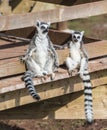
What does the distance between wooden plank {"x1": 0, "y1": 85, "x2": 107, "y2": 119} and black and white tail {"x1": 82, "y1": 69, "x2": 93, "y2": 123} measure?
46 cm

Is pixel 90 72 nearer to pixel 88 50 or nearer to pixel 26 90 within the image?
pixel 88 50

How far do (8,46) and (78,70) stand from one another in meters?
1.14

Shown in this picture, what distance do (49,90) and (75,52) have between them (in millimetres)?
523

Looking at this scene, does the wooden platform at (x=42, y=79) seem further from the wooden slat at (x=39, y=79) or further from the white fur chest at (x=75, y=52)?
the white fur chest at (x=75, y=52)

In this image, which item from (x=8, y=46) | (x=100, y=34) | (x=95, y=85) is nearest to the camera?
(x=95, y=85)

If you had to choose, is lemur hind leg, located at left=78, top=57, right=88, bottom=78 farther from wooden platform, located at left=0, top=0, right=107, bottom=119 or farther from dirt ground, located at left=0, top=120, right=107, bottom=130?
dirt ground, located at left=0, top=120, right=107, bottom=130

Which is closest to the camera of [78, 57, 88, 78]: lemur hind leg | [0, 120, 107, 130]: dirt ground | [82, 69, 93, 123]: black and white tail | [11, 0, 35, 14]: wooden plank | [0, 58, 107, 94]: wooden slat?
[0, 58, 107, 94]: wooden slat

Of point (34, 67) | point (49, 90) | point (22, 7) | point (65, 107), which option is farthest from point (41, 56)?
point (22, 7)

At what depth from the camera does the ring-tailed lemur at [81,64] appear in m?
5.11

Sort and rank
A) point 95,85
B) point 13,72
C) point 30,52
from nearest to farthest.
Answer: point 13,72
point 30,52
point 95,85

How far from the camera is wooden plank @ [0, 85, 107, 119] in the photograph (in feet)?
18.6

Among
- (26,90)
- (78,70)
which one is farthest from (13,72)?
(78,70)

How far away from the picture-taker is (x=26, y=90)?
5000 mm

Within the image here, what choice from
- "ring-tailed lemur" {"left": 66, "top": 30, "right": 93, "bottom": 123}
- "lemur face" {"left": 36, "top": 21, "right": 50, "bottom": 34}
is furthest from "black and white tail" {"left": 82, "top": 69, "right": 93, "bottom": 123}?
"lemur face" {"left": 36, "top": 21, "right": 50, "bottom": 34}
